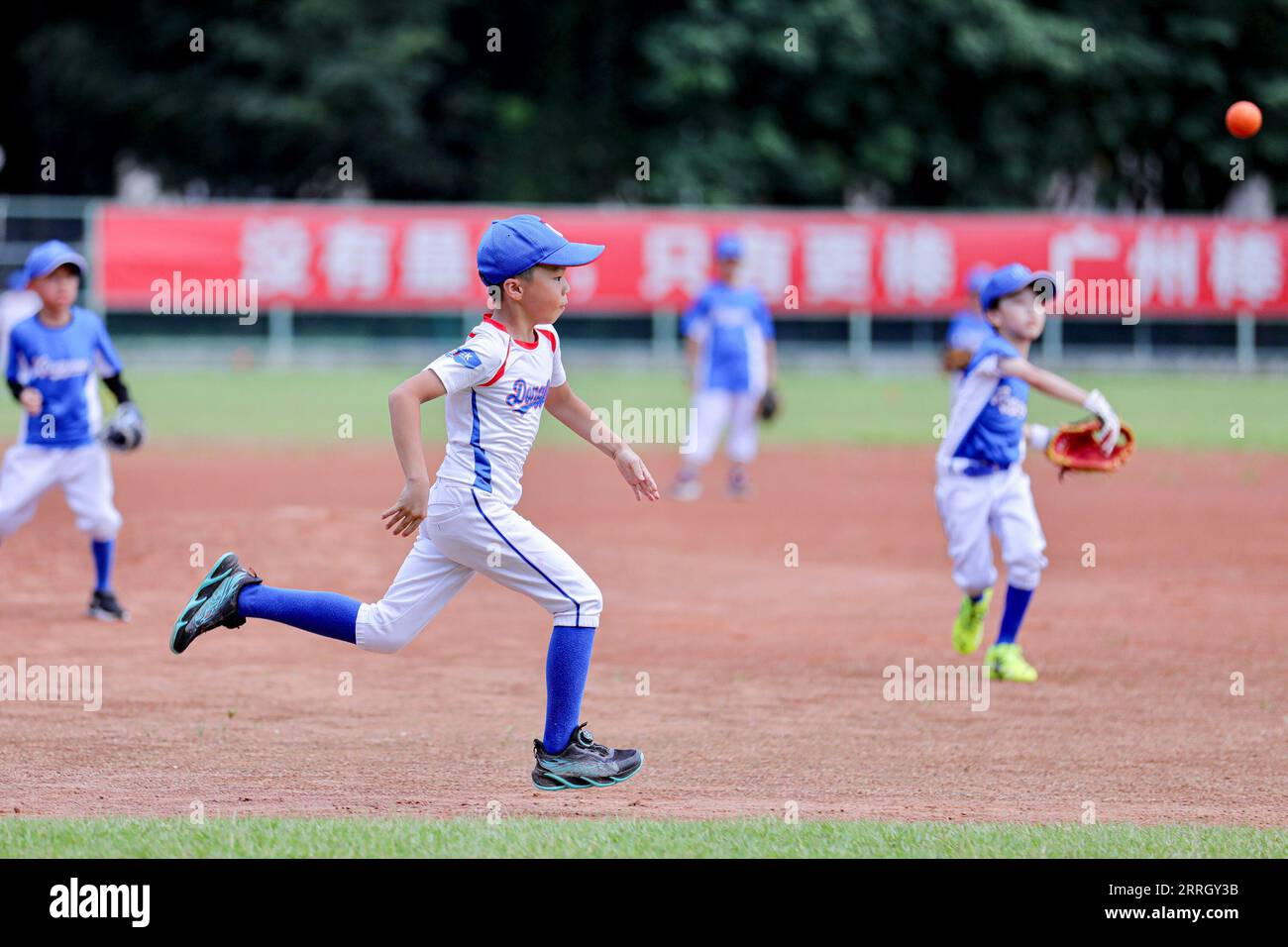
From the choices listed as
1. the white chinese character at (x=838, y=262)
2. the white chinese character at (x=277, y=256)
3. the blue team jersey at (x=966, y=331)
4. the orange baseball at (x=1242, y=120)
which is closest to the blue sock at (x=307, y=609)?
the orange baseball at (x=1242, y=120)

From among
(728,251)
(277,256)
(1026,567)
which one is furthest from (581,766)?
(277,256)

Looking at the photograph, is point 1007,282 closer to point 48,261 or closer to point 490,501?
point 490,501

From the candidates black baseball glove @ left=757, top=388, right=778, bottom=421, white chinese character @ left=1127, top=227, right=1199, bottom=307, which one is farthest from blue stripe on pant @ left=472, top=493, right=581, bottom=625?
white chinese character @ left=1127, top=227, right=1199, bottom=307

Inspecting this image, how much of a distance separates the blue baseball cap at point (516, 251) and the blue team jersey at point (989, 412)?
2.91m


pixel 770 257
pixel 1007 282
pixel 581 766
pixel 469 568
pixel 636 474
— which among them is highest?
pixel 1007 282

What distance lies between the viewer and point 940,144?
3516 centimetres

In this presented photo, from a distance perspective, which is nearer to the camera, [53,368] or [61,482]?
[53,368]

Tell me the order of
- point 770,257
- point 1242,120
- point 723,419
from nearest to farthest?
point 1242,120 → point 723,419 → point 770,257

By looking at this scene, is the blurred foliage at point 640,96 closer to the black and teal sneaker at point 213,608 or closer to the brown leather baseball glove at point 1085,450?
the brown leather baseball glove at point 1085,450

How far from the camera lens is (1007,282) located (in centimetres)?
836

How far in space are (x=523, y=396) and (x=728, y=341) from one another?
10273 millimetres

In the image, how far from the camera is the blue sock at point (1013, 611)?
28.2 ft

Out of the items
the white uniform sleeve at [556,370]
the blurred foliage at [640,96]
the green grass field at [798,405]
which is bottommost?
the green grass field at [798,405]

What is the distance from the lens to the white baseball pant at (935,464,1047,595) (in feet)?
27.9
